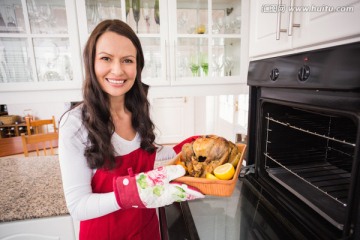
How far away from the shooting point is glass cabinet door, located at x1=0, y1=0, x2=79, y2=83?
1122mm

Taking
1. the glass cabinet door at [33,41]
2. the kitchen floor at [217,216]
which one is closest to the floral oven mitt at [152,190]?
the kitchen floor at [217,216]

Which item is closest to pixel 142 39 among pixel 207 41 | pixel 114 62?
pixel 207 41

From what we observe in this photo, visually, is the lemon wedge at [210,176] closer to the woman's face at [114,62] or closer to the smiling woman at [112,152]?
the smiling woman at [112,152]

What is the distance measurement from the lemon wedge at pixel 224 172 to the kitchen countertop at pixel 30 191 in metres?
0.80

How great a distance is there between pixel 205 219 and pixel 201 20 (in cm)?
112

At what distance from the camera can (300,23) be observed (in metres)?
0.61

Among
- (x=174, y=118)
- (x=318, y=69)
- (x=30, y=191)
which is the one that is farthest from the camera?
(x=174, y=118)

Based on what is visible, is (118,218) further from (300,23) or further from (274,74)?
(300,23)

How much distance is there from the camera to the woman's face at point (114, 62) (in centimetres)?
77

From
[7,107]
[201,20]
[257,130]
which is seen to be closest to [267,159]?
[257,130]

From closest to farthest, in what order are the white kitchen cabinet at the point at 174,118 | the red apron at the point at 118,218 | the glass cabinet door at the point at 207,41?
the red apron at the point at 118,218 < the glass cabinet door at the point at 207,41 < the white kitchen cabinet at the point at 174,118

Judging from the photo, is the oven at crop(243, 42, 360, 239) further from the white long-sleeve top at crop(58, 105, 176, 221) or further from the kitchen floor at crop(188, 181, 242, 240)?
the white long-sleeve top at crop(58, 105, 176, 221)

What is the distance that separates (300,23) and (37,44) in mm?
1294

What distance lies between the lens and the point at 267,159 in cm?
Answer: 85
